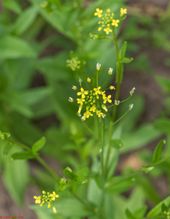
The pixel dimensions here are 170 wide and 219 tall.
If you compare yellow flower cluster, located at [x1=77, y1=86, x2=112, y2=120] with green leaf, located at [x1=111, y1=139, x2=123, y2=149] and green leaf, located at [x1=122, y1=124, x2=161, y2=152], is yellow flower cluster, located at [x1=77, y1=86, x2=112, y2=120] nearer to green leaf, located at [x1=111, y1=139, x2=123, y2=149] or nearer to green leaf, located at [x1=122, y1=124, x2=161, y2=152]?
green leaf, located at [x1=111, y1=139, x2=123, y2=149]

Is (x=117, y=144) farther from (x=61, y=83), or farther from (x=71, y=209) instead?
(x=61, y=83)

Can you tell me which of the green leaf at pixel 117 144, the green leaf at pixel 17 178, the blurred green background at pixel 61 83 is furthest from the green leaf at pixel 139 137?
the green leaf at pixel 117 144

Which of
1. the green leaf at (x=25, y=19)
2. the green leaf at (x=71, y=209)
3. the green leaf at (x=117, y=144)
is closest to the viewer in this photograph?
the green leaf at (x=117, y=144)

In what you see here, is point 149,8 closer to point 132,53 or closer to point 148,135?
point 132,53

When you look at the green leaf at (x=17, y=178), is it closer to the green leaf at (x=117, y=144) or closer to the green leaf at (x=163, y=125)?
the green leaf at (x=163, y=125)

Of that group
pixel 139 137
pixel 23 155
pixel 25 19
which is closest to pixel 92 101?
pixel 23 155

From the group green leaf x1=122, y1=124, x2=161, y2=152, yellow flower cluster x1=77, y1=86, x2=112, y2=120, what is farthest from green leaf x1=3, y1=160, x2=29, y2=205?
yellow flower cluster x1=77, y1=86, x2=112, y2=120

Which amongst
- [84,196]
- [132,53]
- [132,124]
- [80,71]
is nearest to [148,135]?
[132,124]

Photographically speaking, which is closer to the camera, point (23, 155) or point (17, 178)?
point (23, 155)
